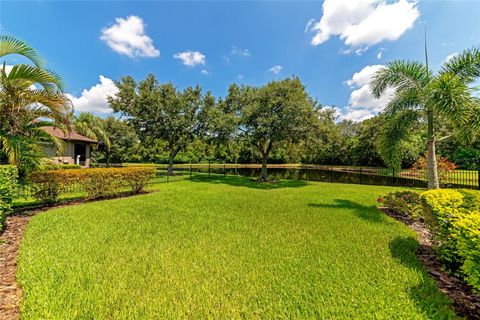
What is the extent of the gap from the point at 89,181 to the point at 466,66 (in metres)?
13.4

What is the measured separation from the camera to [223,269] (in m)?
3.20

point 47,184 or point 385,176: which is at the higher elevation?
point 47,184

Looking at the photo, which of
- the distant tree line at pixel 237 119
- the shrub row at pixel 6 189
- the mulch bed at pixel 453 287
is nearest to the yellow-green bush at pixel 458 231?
the mulch bed at pixel 453 287

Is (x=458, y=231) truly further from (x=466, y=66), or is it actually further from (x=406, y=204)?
(x=466, y=66)

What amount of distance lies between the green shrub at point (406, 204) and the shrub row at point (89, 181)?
10.2 m

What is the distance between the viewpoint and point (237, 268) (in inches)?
127

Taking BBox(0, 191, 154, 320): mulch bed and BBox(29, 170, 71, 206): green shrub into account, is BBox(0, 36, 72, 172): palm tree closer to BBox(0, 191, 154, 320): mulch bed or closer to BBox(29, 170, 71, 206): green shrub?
BBox(29, 170, 71, 206): green shrub

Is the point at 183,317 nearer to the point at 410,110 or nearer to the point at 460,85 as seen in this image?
the point at 460,85

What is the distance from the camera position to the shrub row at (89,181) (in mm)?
7102

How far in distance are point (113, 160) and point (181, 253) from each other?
44.8m

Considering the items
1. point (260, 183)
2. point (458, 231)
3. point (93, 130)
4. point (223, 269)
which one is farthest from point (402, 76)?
point (93, 130)

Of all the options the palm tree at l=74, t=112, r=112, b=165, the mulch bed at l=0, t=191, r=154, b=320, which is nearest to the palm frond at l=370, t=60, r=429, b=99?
the mulch bed at l=0, t=191, r=154, b=320

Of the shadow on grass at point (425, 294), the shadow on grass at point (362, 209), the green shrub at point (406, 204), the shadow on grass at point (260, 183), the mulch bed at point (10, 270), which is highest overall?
the green shrub at point (406, 204)

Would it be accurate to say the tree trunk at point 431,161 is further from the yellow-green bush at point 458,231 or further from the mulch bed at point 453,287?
the mulch bed at point 453,287
